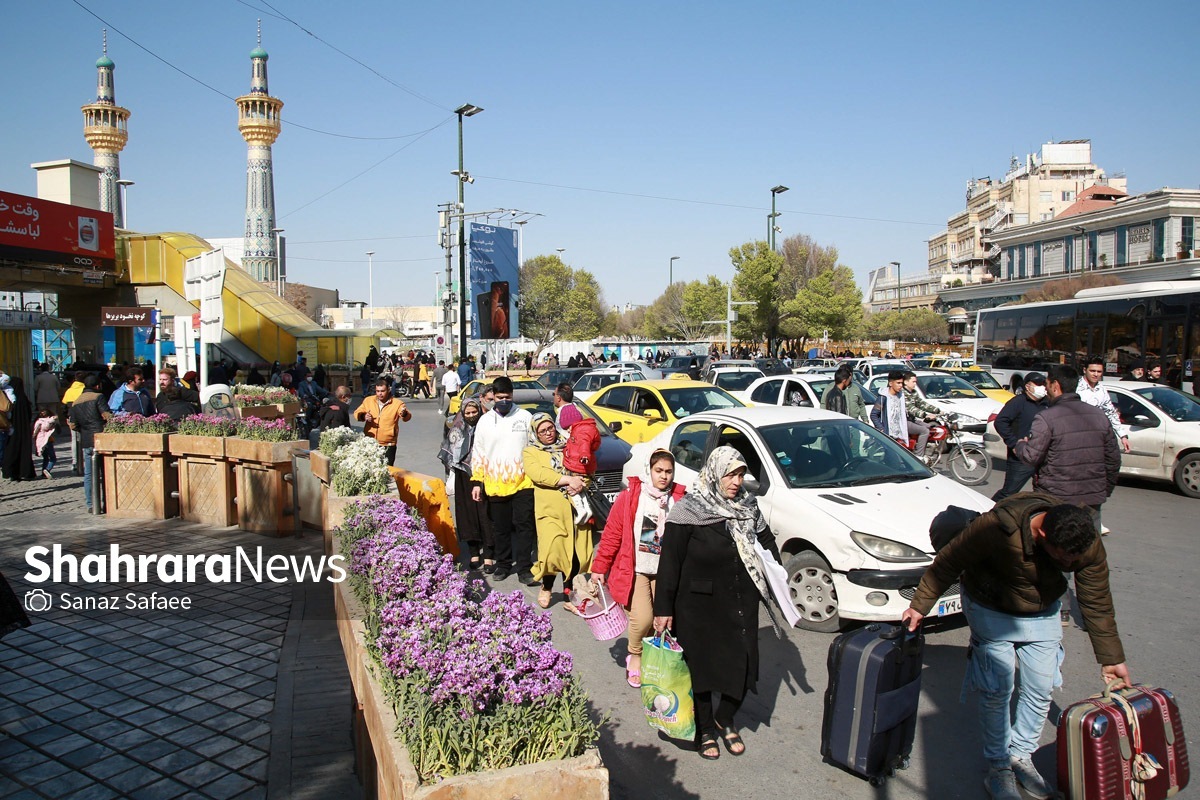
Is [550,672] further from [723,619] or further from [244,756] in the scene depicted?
[244,756]

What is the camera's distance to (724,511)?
4.45 metres

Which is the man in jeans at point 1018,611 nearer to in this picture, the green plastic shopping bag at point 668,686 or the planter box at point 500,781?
the green plastic shopping bag at point 668,686

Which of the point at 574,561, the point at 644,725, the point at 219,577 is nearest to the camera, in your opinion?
the point at 644,725

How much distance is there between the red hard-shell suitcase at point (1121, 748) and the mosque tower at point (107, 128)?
106 metres

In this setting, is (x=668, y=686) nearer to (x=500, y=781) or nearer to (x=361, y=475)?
(x=500, y=781)

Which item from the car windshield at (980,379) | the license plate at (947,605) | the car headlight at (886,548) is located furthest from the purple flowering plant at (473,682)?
the car windshield at (980,379)

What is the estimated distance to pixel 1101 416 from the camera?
21.3 feet

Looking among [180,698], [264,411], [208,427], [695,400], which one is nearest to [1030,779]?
[180,698]

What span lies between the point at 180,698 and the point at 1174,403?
13528 mm

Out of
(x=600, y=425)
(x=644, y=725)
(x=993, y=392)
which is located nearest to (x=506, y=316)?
(x=993, y=392)

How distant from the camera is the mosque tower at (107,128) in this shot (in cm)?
9569

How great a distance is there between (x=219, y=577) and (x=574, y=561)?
11.3 ft

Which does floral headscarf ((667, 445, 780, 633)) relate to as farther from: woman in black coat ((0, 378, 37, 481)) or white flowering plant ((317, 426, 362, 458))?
woman in black coat ((0, 378, 37, 481))

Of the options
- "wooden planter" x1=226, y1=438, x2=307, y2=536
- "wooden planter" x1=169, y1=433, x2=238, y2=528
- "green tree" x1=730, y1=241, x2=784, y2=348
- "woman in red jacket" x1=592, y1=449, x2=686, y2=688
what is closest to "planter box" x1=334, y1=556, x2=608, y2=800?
"woman in red jacket" x1=592, y1=449, x2=686, y2=688
